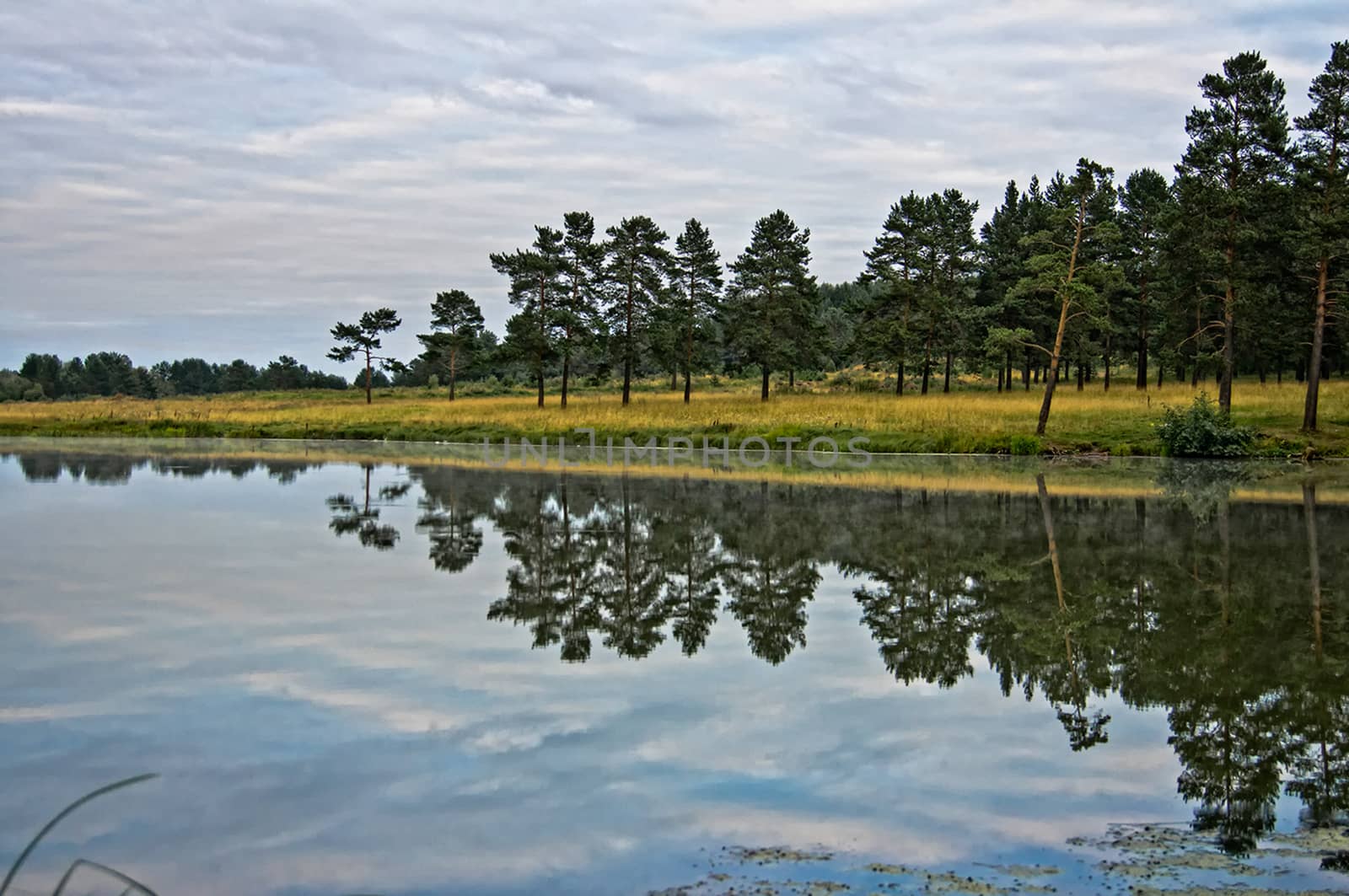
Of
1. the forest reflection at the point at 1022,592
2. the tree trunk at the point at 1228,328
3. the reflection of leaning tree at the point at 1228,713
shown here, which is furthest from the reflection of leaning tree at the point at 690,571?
the tree trunk at the point at 1228,328

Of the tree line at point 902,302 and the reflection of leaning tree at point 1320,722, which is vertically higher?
the tree line at point 902,302

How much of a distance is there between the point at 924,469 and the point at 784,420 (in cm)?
1475

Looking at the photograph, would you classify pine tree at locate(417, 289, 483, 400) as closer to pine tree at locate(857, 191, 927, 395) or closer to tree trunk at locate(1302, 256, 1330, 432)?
pine tree at locate(857, 191, 927, 395)

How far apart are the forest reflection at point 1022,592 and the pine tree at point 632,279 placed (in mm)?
38112

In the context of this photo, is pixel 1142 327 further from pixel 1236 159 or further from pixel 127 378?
pixel 127 378

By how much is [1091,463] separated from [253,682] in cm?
2911

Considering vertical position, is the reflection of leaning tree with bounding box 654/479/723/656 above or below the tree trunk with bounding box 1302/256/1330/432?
below

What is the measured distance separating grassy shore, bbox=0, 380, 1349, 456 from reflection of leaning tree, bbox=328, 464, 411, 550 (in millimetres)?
20182

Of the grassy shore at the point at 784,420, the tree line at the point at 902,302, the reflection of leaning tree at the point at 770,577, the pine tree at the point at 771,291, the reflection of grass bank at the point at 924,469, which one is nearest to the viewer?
the reflection of leaning tree at the point at 770,577

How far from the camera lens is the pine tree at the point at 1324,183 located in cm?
3544

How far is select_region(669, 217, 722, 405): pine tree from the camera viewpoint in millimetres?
61625

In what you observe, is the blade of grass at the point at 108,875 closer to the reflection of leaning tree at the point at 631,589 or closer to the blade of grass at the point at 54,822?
the blade of grass at the point at 54,822

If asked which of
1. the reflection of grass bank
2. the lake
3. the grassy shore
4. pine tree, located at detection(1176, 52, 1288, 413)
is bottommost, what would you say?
the lake

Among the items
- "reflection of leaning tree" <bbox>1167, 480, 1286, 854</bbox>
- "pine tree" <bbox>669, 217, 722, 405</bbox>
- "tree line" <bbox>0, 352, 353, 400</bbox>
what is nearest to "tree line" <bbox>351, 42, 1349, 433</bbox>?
"pine tree" <bbox>669, 217, 722, 405</bbox>
